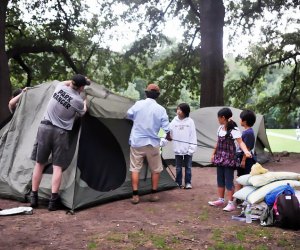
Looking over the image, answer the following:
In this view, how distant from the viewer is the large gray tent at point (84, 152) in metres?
5.83

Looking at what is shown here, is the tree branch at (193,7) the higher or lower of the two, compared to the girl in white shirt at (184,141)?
higher

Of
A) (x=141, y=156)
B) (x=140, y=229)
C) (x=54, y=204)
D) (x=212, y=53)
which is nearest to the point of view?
(x=140, y=229)

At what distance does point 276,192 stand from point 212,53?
9319mm

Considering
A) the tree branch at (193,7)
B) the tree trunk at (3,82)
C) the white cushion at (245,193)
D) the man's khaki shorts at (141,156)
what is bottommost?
the white cushion at (245,193)

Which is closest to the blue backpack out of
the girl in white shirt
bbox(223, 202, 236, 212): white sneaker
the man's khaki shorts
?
bbox(223, 202, 236, 212): white sneaker

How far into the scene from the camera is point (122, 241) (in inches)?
166

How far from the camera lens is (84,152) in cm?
598

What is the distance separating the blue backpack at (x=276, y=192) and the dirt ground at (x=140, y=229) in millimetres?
333

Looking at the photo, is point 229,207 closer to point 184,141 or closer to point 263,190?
point 263,190

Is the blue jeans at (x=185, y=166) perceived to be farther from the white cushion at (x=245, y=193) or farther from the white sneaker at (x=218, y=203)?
the white cushion at (x=245, y=193)

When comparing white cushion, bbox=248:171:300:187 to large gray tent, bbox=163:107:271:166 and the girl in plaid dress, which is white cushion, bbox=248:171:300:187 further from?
large gray tent, bbox=163:107:271:166

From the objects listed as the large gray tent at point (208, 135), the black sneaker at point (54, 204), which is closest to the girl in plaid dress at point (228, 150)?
the black sneaker at point (54, 204)

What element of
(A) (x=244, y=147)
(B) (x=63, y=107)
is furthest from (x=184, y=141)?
(B) (x=63, y=107)

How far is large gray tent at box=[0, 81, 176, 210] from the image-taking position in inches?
229
